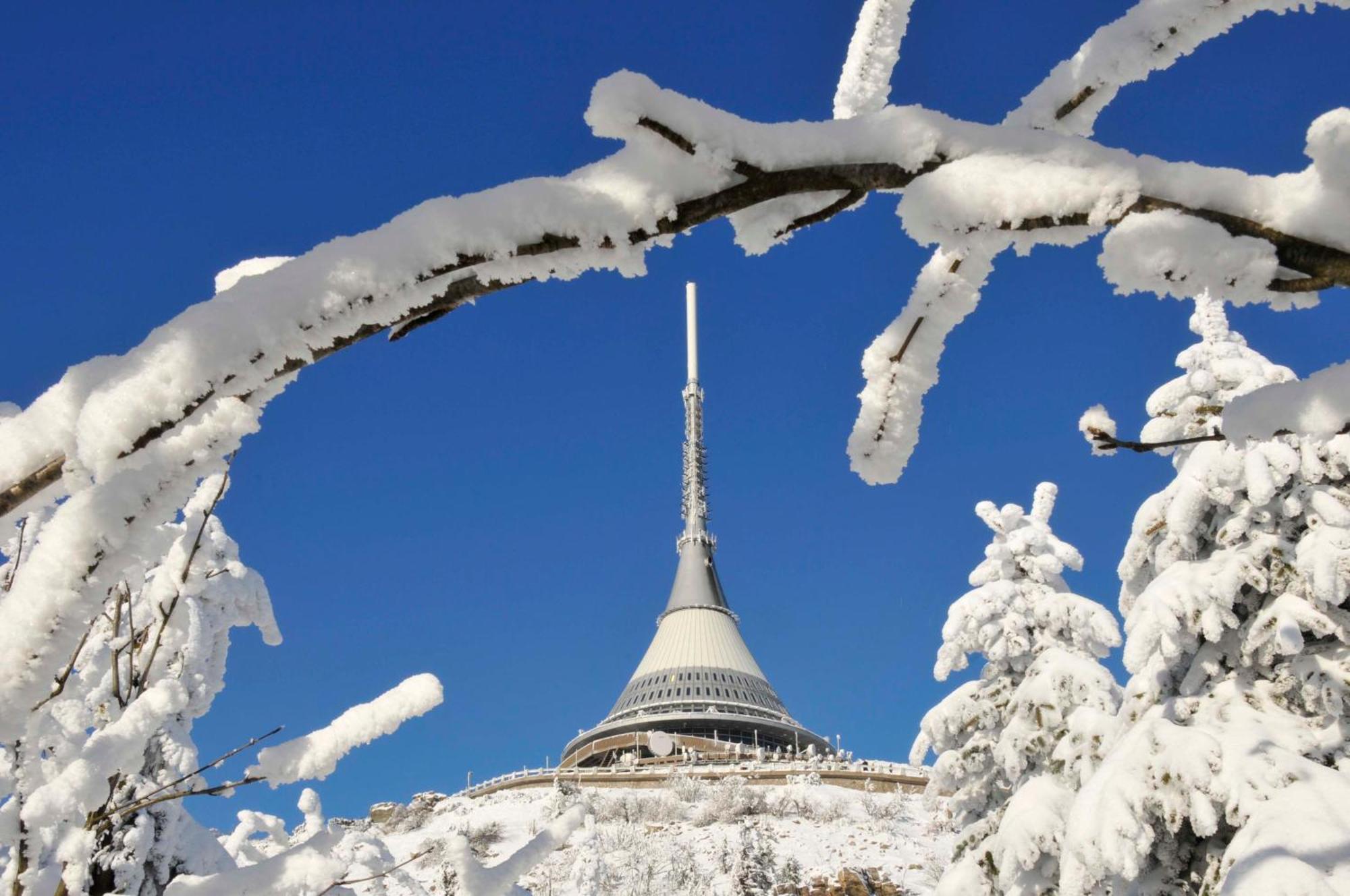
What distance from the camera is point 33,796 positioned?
9.82ft

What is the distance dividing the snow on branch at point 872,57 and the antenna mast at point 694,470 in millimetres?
69883

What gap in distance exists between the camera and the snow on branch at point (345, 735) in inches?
102

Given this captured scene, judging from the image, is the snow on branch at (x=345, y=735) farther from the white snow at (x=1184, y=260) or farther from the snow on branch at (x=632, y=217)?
the white snow at (x=1184, y=260)

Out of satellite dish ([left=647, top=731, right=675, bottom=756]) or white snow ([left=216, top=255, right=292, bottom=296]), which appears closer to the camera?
white snow ([left=216, top=255, right=292, bottom=296])

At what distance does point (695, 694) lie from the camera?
188 feet

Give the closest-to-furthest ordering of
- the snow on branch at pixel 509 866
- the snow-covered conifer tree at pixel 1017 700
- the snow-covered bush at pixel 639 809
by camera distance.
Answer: the snow on branch at pixel 509 866
the snow-covered conifer tree at pixel 1017 700
the snow-covered bush at pixel 639 809

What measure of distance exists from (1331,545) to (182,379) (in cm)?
933

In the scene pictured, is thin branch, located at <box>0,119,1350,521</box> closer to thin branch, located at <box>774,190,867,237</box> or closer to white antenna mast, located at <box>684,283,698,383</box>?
thin branch, located at <box>774,190,867,237</box>

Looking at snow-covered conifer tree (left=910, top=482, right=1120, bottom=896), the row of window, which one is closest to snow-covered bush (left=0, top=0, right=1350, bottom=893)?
snow-covered conifer tree (left=910, top=482, right=1120, bottom=896)

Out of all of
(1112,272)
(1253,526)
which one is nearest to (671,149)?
(1112,272)

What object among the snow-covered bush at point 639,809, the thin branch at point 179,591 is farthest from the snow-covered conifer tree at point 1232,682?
the snow-covered bush at point 639,809

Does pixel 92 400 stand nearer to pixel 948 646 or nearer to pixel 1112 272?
pixel 1112 272

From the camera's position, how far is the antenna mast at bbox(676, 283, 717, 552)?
72.9m

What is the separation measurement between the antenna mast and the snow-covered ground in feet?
114
